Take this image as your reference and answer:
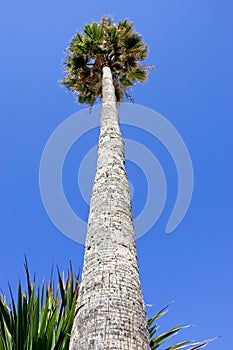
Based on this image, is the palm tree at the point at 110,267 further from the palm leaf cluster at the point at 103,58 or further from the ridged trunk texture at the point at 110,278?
the palm leaf cluster at the point at 103,58

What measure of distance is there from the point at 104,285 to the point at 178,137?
9016 mm

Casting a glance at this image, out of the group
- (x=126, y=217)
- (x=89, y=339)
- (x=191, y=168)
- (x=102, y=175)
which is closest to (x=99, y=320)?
(x=89, y=339)

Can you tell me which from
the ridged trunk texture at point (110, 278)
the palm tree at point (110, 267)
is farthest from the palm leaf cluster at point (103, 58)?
the ridged trunk texture at point (110, 278)

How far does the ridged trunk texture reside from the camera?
6.42ft

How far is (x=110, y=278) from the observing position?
2.34 metres

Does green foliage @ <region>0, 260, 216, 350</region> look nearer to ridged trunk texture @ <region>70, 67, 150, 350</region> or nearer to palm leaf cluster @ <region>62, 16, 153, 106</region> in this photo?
ridged trunk texture @ <region>70, 67, 150, 350</region>

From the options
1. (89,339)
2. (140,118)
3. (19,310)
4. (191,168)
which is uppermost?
(140,118)

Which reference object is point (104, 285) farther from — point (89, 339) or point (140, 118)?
point (140, 118)

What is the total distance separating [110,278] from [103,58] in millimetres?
7870

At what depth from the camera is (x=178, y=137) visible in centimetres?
1080

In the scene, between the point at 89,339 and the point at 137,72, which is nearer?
the point at 89,339

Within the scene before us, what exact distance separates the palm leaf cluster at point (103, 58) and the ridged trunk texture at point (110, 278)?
6.33m

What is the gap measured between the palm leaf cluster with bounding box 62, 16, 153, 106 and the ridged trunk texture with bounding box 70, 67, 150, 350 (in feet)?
20.8

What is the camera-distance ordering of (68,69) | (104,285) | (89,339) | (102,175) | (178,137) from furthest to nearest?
(178,137)
(68,69)
(102,175)
(104,285)
(89,339)
